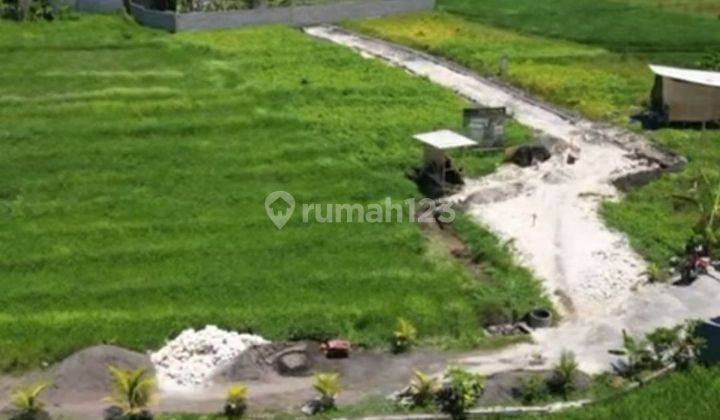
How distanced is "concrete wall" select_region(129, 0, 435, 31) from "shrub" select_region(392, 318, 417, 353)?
104ft

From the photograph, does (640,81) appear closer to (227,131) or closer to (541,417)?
(227,131)

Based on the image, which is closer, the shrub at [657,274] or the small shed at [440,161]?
the shrub at [657,274]

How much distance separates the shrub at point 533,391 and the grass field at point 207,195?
248 centimetres

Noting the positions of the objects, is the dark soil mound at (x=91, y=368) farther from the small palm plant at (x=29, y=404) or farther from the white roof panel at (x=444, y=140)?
the white roof panel at (x=444, y=140)

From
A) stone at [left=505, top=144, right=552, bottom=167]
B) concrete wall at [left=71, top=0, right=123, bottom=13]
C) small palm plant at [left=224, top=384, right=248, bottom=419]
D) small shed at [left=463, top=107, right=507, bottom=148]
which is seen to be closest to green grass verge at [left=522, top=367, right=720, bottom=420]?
small palm plant at [left=224, top=384, right=248, bottom=419]

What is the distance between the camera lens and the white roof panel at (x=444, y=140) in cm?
3061

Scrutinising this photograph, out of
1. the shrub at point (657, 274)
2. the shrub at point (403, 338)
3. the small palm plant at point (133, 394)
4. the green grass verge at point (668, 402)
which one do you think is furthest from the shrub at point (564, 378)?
the small palm plant at point (133, 394)

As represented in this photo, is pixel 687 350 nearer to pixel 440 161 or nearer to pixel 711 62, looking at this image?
pixel 440 161

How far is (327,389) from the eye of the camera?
19.5 meters

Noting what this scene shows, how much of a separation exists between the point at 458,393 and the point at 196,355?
5.93 metres

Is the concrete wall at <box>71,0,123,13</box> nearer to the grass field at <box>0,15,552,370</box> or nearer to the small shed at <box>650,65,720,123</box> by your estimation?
the grass field at <box>0,15,552,370</box>

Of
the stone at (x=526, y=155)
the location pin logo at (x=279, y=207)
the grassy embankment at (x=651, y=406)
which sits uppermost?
the stone at (x=526, y=155)

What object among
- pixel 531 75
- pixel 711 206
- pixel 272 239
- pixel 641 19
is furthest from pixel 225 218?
pixel 641 19

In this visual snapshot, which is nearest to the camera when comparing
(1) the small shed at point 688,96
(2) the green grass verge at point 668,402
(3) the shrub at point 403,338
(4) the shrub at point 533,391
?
(2) the green grass verge at point 668,402
